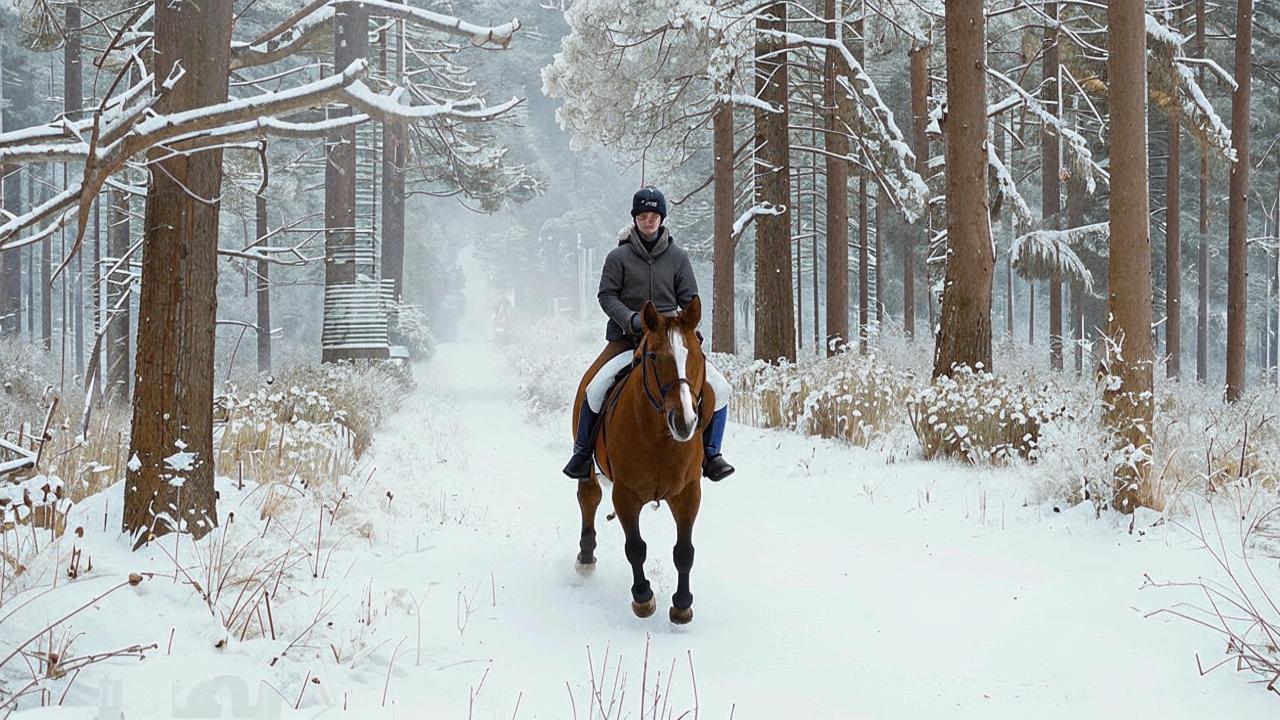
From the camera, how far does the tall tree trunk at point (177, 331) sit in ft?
15.1

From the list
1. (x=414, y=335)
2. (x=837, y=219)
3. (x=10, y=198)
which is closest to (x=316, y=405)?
(x=837, y=219)

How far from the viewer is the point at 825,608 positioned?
5059mm

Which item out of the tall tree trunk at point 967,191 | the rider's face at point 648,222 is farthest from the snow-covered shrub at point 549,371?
the rider's face at point 648,222

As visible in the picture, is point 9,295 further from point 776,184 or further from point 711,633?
point 711,633

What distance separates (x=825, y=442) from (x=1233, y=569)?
5806 millimetres

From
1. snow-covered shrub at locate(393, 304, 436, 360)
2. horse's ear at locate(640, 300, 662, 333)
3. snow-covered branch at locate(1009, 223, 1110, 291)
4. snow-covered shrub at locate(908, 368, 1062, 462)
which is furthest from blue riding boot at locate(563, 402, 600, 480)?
snow-covered shrub at locate(393, 304, 436, 360)

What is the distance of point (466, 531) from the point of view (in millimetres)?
6883

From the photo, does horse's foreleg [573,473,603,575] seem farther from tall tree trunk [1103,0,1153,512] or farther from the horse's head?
tall tree trunk [1103,0,1153,512]

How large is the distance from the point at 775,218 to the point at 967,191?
16.8ft

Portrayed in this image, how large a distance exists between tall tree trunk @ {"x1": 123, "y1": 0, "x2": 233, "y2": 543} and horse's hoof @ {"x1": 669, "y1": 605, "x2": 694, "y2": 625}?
2757mm

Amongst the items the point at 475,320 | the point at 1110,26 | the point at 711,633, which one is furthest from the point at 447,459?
the point at 475,320

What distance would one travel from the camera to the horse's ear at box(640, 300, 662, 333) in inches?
179

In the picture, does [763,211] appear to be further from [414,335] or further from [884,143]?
[414,335]

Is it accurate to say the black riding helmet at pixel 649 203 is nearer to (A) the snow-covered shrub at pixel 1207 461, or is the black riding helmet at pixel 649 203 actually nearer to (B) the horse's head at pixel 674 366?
(B) the horse's head at pixel 674 366
